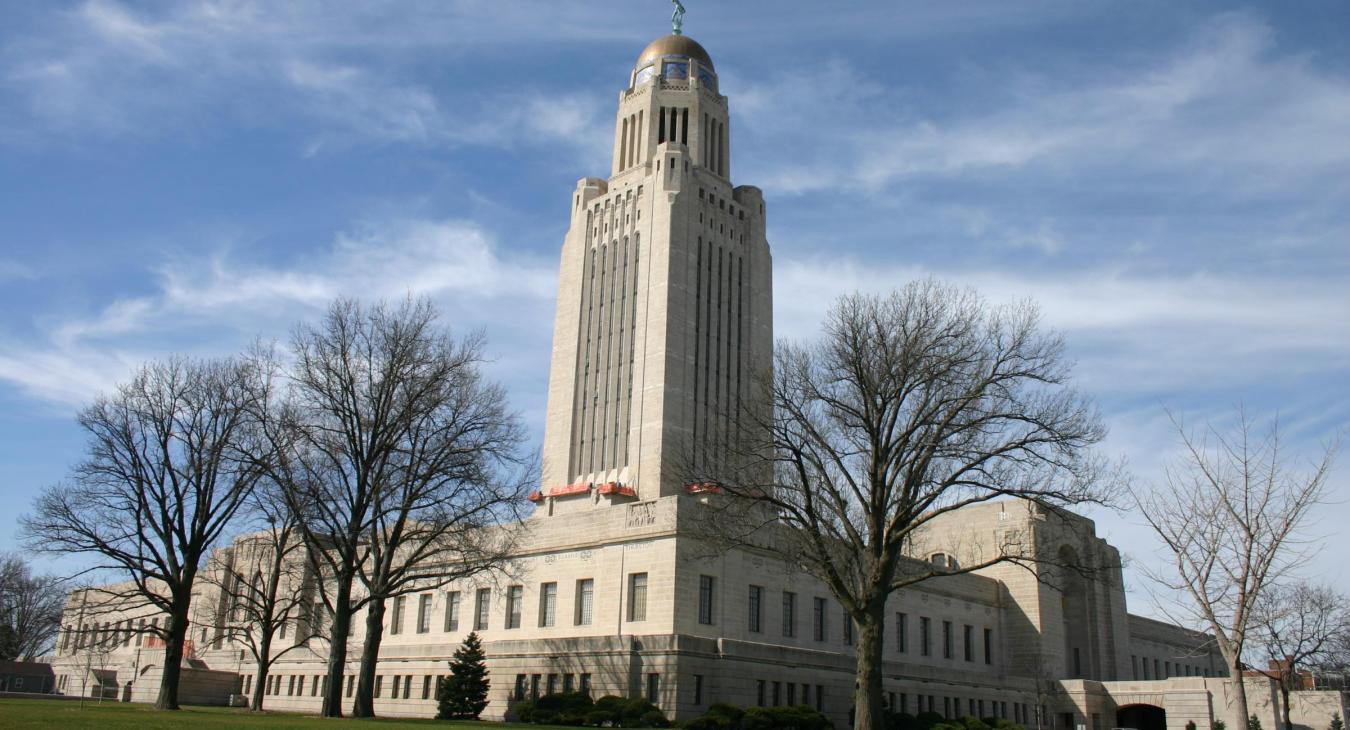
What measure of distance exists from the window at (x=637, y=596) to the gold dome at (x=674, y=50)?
51342mm

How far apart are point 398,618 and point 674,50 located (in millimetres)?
50237

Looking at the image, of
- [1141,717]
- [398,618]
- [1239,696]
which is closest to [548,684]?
[398,618]

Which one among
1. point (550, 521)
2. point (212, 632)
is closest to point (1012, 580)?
point (550, 521)

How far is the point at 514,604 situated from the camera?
50.4 meters

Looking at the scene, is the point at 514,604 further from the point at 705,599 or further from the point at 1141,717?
the point at 1141,717

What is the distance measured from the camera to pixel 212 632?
75750 mm

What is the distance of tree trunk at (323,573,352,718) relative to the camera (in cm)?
3369

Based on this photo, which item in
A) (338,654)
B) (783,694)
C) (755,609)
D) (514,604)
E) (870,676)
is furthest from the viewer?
(514,604)

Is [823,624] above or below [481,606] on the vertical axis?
below

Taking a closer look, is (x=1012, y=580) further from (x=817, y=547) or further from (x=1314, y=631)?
(x=817, y=547)

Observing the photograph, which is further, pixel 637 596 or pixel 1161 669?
pixel 1161 669

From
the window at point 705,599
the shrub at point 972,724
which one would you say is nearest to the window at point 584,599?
the window at point 705,599

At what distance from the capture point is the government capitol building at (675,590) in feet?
144

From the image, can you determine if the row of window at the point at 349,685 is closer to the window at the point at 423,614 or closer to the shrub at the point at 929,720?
the window at the point at 423,614
